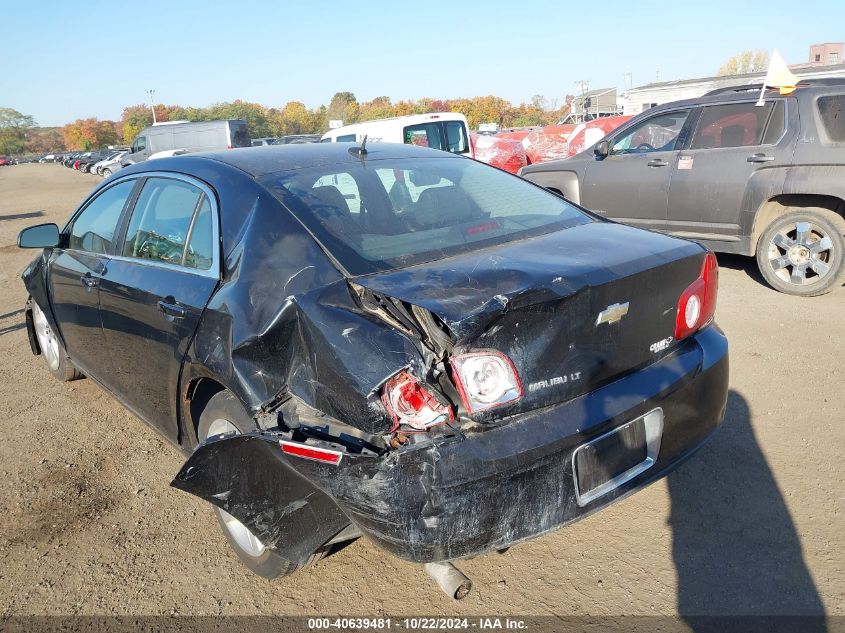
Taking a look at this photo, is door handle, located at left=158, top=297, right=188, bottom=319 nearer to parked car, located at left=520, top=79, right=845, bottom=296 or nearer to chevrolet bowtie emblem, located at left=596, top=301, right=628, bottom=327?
chevrolet bowtie emblem, located at left=596, top=301, right=628, bottom=327

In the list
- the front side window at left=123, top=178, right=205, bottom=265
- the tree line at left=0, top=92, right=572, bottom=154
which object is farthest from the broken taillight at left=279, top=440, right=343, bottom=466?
the tree line at left=0, top=92, right=572, bottom=154

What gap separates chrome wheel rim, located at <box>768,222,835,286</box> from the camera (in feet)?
20.1

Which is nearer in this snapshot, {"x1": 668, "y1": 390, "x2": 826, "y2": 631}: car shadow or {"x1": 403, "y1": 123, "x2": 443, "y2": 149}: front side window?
{"x1": 668, "y1": 390, "x2": 826, "y2": 631}: car shadow

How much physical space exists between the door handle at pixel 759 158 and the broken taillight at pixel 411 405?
220 inches

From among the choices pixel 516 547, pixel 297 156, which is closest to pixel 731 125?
pixel 297 156

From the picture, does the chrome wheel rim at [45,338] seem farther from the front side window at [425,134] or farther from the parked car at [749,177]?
the front side window at [425,134]

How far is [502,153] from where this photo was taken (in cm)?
1456

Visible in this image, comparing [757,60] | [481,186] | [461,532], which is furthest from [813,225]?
[757,60]

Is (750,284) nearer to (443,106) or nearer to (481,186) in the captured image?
(481,186)

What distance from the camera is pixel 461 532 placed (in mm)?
2107

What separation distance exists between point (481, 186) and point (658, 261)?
1112 mm

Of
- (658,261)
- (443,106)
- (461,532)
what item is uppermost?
(443,106)

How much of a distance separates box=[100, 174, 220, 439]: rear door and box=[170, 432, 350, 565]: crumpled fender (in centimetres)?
61

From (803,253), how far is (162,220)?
5.66 m
